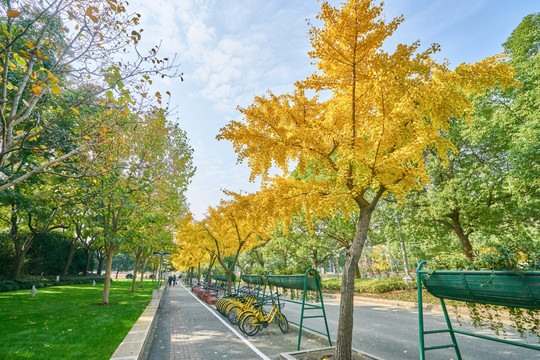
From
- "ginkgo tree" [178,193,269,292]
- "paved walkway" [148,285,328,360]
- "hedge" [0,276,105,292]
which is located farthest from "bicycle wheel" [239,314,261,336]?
"hedge" [0,276,105,292]

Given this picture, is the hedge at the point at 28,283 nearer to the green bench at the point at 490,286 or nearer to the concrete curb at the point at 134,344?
the concrete curb at the point at 134,344

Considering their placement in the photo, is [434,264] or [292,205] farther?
[292,205]

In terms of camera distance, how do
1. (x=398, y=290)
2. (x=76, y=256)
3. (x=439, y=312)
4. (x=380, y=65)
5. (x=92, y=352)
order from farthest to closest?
(x=76, y=256) < (x=398, y=290) < (x=439, y=312) < (x=92, y=352) < (x=380, y=65)

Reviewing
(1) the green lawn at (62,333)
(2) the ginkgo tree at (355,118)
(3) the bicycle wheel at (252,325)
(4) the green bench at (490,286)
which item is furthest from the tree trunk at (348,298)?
(1) the green lawn at (62,333)

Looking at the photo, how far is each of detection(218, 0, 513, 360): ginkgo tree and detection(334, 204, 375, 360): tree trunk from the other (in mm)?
19

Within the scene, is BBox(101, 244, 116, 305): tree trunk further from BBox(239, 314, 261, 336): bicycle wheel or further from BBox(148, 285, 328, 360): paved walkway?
BBox(239, 314, 261, 336): bicycle wheel

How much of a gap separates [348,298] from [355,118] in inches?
148

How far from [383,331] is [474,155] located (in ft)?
37.3

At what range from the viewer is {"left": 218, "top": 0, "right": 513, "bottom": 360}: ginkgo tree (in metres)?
4.66

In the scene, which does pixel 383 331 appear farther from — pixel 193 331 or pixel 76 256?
pixel 76 256

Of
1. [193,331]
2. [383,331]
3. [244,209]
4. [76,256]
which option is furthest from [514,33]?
[76,256]

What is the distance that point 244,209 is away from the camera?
6129 mm

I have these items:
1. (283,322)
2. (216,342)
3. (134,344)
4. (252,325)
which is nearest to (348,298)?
(252,325)

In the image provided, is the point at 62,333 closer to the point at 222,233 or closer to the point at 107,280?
the point at 107,280
